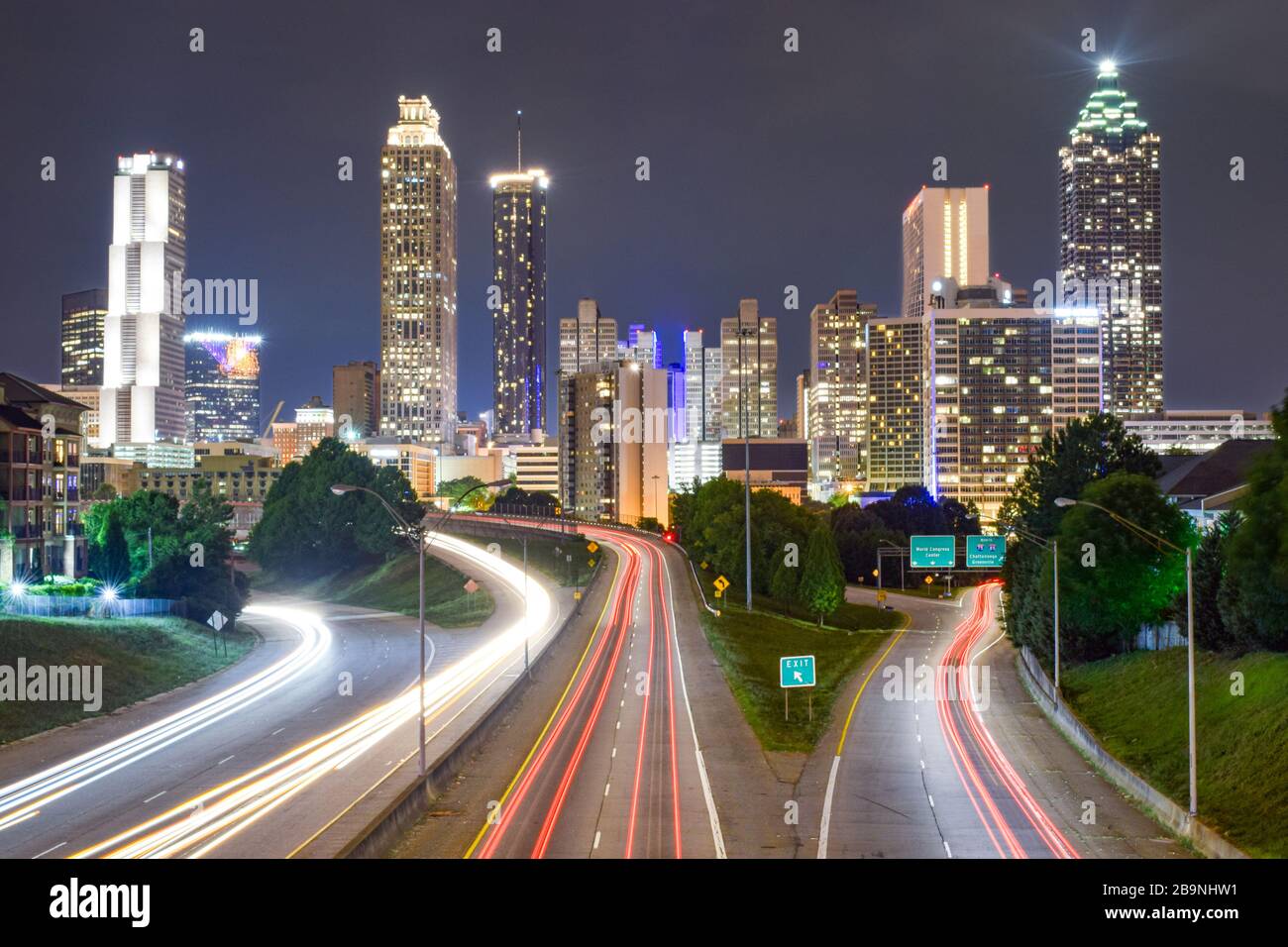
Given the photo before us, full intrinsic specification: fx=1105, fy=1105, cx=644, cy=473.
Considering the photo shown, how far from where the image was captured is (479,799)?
3259cm

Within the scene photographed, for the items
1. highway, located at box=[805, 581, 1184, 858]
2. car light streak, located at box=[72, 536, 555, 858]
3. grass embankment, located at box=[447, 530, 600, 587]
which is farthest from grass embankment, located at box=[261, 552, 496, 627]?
highway, located at box=[805, 581, 1184, 858]

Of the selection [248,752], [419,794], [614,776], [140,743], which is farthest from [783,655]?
[419,794]

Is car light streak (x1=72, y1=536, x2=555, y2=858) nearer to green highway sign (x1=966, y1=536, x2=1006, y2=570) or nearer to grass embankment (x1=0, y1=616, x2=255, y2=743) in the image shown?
grass embankment (x1=0, y1=616, x2=255, y2=743)

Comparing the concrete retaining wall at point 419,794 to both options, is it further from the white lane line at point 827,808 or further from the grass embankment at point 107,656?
the grass embankment at point 107,656

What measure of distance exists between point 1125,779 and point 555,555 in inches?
3359

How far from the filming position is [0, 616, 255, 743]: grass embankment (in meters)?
45.6

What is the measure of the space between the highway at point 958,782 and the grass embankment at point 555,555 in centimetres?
4590

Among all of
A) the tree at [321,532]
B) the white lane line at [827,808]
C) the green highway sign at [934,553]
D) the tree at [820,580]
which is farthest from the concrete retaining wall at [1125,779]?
the tree at [321,532]

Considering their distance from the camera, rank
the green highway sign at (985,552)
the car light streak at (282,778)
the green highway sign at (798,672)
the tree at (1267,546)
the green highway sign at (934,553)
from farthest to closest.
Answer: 1. the green highway sign at (934,553)
2. the green highway sign at (985,552)
3. the green highway sign at (798,672)
4. the tree at (1267,546)
5. the car light streak at (282,778)

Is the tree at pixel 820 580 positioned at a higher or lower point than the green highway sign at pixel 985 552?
lower

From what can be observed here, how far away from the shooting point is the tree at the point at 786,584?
9225 centimetres

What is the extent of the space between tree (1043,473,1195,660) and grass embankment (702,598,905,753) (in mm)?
13249
